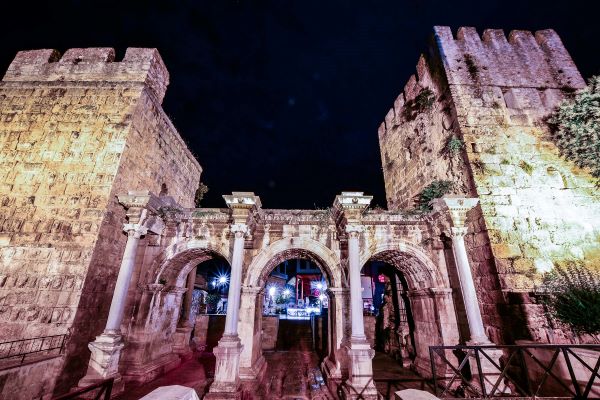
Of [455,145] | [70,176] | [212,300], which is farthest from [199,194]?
[212,300]

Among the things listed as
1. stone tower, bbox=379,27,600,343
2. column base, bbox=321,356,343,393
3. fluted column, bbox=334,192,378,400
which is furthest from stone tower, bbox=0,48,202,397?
stone tower, bbox=379,27,600,343

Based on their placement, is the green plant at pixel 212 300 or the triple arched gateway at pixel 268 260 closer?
the triple arched gateway at pixel 268 260

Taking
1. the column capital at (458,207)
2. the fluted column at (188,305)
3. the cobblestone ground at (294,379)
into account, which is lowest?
the cobblestone ground at (294,379)

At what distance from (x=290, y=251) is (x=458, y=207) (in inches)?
210

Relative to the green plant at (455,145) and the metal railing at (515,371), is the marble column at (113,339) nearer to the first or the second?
the metal railing at (515,371)

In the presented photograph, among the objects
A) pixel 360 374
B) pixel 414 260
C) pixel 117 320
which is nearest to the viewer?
pixel 360 374

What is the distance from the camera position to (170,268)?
9055 mm

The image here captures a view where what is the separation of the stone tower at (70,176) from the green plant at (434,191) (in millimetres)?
9757

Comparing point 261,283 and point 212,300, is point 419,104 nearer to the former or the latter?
point 261,283

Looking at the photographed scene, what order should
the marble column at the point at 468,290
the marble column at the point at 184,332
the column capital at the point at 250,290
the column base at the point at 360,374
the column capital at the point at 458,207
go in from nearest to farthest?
the column base at the point at 360,374 → the marble column at the point at 468,290 → the column capital at the point at 458,207 → the column capital at the point at 250,290 → the marble column at the point at 184,332

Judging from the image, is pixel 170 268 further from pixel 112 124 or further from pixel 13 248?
pixel 112 124

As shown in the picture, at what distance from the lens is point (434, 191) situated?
9164mm

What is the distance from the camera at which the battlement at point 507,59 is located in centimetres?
931

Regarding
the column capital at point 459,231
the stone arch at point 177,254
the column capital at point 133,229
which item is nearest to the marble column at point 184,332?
the stone arch at point 177,254
